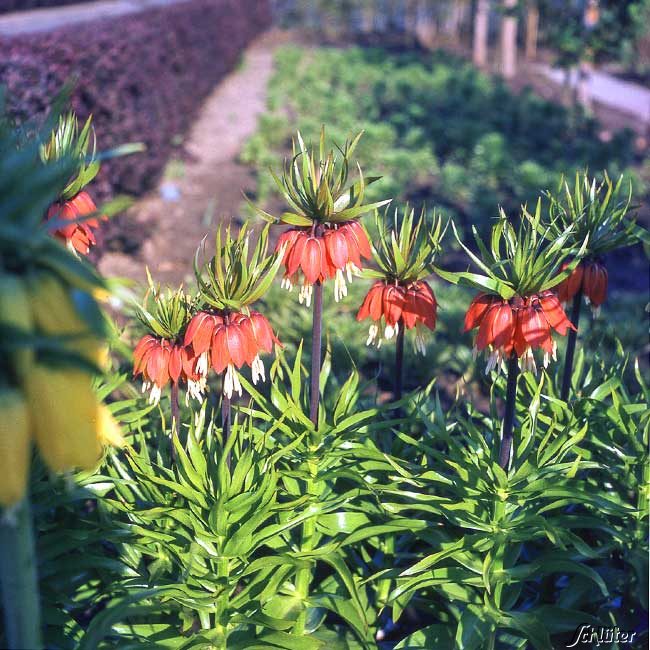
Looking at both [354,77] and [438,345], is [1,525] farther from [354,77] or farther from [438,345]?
[354,77]

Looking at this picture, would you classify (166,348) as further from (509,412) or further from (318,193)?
(509,412)

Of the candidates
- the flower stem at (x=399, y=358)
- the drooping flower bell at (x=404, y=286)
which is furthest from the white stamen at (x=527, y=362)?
the flower stem at (x=399, y=358)

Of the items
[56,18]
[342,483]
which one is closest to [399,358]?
[342,483]

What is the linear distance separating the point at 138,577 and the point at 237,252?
30.2 inches

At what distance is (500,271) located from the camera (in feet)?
5.69

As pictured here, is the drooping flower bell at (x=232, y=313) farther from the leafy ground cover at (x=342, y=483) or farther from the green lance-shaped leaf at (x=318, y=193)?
the green lance-shaped leaf at (x=318, y=193)

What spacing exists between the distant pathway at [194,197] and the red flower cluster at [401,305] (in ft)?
2.96

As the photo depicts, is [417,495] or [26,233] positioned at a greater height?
[26,233]

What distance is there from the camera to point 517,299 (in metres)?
1.65

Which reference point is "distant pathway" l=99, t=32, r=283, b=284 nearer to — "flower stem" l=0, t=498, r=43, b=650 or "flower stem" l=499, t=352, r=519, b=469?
"flower stem" l=499, t=352, r=519, b=469

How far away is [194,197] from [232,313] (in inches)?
227

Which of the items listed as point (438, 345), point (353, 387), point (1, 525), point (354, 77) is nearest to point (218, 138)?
point (354, 77)

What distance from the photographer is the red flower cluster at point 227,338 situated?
1622mm

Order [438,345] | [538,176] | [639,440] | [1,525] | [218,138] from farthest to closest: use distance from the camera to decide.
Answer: [218,138] → [538,176] → [438,345] → [639,440] → [1,525]
